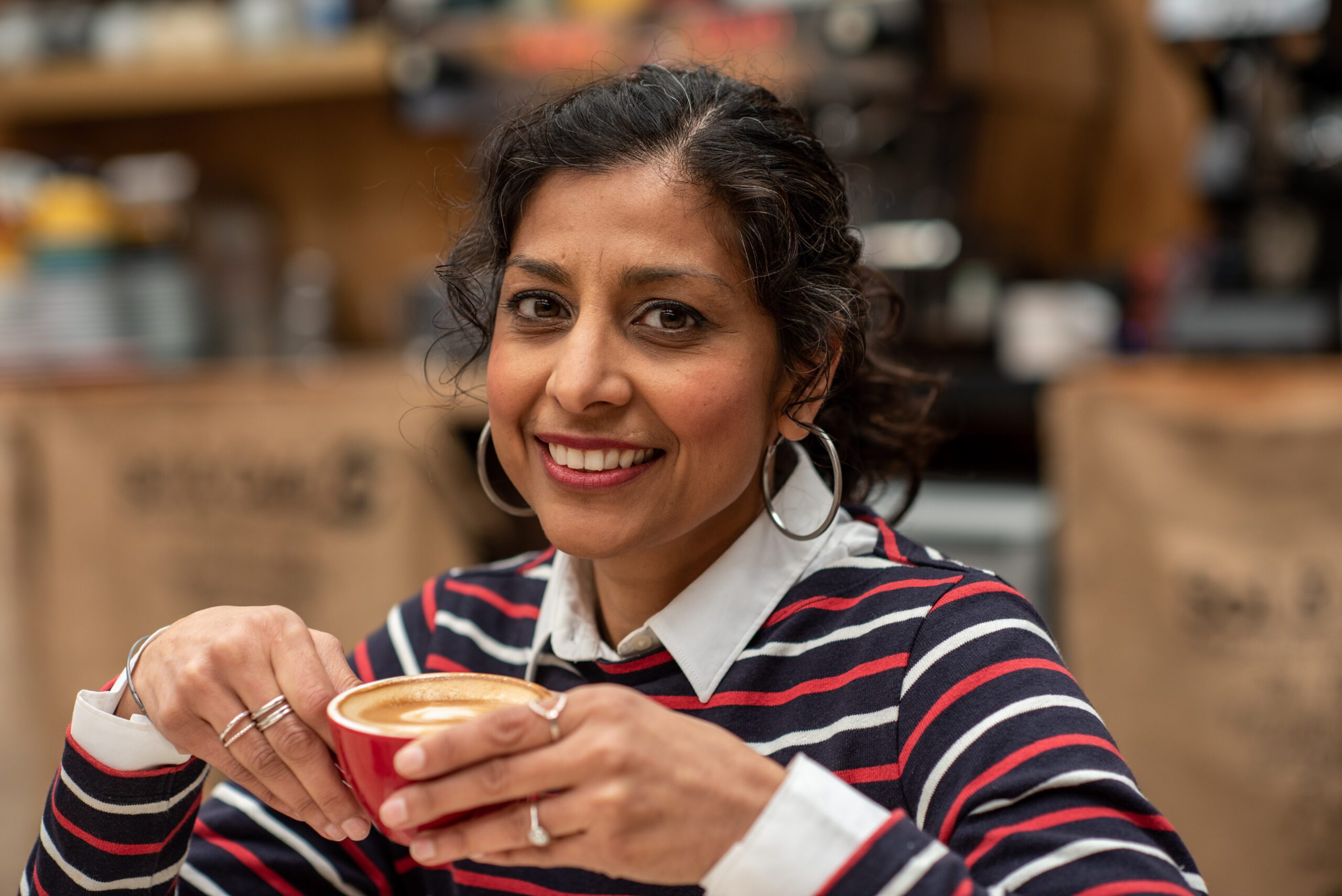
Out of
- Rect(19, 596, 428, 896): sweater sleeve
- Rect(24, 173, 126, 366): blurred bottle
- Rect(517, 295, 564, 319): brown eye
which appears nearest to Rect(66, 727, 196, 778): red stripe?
Rect(19, 596, 428, 896): sweater sleeve

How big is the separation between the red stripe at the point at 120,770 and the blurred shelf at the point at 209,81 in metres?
2.50

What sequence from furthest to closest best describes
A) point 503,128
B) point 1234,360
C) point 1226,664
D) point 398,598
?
point 398,598, point 1234,360, point 1226,664, point 503,128

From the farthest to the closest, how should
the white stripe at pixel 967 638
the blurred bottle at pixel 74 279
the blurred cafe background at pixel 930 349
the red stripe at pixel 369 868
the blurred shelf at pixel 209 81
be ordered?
the blurred shelf at pixel 209 81 → the blurred bottle at pixel 74 279 → the blurred cafe background at pixel 930 349 → the red stripe at pixel 369 868 → the white stripe at pixel 967 638

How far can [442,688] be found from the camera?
0.85m

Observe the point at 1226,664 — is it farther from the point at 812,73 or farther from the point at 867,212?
the point at 812,73

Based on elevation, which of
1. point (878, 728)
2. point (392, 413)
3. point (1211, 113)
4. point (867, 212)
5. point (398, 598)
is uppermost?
point (1211, 113)

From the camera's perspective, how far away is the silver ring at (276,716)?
34.2 inches

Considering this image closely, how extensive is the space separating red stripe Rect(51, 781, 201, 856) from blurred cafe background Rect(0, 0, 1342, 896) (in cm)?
112

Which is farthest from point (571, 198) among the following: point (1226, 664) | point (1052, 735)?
point (1226, 664)

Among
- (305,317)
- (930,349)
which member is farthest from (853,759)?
(305,317)

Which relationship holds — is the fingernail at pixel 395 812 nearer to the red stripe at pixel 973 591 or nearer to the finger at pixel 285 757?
the finger at pixel 285 757

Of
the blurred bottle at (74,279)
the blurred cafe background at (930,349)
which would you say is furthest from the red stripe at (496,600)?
the blurred bottle at (74,279)

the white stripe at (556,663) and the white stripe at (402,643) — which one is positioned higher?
the white stripe at (556,663)

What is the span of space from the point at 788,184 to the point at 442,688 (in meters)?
0.47
